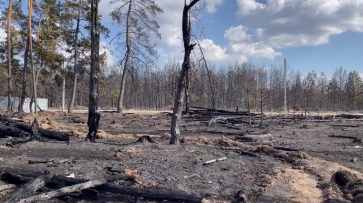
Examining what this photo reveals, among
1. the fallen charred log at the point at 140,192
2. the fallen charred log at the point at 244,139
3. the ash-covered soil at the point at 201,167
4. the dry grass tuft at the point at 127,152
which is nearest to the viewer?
the fallen charred log at the point at 140,192

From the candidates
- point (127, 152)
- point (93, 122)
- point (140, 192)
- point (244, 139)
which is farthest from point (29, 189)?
point (244, 139)

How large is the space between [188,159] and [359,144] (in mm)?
8709

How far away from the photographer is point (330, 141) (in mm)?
15039

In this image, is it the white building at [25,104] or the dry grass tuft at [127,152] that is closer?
the dry grass tuft at [127,152]

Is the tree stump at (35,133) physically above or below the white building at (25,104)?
below

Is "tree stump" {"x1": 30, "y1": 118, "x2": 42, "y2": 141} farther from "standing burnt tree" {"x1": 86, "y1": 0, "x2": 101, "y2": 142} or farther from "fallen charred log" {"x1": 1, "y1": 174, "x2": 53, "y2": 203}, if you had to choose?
"fallen charred log" {"x1": 1, "y1": 174, "x2": 53, "y2": 203}

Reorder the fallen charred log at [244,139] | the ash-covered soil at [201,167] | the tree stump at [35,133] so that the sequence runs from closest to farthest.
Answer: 1. the ash-covered soil at [201,167]
2. the tree stump at [35,133]
3. the fallen charred log at [244,139]

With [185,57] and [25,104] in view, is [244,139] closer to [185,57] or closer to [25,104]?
[185,57]

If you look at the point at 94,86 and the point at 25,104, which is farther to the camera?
the point at 25,104

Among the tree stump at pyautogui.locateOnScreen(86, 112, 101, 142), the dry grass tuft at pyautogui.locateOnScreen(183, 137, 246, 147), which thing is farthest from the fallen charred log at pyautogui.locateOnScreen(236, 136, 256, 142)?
the tree stump at pyautogui.locateOnScreen(86, 112, 101, 142)

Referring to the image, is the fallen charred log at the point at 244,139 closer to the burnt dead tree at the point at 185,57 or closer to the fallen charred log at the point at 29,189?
the burnt dead tree at the point at 185,57

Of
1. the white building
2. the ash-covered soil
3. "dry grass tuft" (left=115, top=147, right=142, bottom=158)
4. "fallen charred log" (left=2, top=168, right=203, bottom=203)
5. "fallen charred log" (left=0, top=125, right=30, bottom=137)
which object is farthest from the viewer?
the white building

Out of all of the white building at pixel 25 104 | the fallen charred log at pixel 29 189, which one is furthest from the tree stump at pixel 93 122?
the white building at pixel 25 104

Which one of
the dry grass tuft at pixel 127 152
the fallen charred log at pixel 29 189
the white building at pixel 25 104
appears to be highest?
the white building at pixel 25 104
